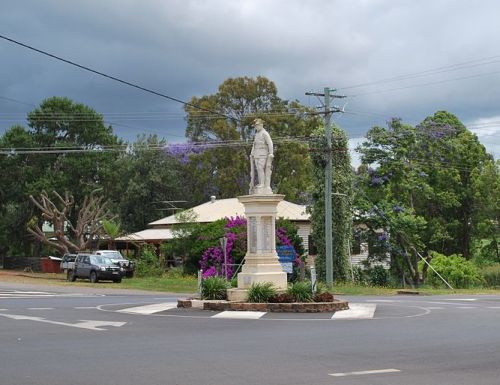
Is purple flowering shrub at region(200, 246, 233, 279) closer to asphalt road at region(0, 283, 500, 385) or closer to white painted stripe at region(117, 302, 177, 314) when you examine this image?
white painted stripe at region(117, 302, 177, 314)

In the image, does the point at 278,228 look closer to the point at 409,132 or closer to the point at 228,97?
the point at 409,132

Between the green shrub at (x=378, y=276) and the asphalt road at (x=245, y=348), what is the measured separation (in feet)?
77.2

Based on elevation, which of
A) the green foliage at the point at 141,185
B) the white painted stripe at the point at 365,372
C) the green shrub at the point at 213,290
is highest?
the green foliage at the point at 141,185

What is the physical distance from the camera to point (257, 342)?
12719mm

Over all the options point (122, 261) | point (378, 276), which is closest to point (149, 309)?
A: point (122, 261)

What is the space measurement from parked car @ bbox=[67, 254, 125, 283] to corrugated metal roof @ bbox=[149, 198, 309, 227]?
7.81 metres

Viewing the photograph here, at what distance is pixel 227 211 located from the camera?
5244 cm

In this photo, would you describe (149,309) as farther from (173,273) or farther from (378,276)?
(173,273)

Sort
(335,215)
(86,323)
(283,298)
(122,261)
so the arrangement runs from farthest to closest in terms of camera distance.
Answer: (122,261)
(335,215)
(283,298)
(86,323)

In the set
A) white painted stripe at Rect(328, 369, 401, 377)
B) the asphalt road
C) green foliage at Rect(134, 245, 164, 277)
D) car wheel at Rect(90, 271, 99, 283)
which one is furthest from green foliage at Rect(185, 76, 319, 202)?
white painted stripe at Rect(328, 369, 401, 377)

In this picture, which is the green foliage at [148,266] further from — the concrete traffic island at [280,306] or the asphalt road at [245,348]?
the asphalt road at [245,348]

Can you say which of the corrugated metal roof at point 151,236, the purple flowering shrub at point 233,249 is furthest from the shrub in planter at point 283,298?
the corrugated metal roof at point 151,236

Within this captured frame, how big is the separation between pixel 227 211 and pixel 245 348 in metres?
40.6

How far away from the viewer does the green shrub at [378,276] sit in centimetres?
4294
